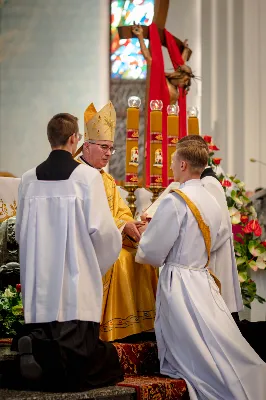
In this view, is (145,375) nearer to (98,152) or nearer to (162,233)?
(162,233)

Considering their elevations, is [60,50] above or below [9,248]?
above

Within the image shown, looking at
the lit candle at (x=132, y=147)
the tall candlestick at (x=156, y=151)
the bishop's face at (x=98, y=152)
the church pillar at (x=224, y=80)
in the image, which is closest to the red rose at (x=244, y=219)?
the tall candlestick at (x=156, y=151)

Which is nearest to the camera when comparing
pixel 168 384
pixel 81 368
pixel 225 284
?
pixel 81 368

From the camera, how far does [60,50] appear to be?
10367 millimetres

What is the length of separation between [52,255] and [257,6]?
6.28 meters

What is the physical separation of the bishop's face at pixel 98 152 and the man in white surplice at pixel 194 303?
2.05 feet

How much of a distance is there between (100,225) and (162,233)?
0.62 metres

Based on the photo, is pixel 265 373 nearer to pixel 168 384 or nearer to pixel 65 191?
pixel 168 384

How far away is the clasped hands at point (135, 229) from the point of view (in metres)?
5.58

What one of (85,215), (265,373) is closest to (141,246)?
(85,215)

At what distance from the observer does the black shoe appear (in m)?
4.46

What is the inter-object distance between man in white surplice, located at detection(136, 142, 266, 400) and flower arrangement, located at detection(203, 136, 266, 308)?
1.47 m

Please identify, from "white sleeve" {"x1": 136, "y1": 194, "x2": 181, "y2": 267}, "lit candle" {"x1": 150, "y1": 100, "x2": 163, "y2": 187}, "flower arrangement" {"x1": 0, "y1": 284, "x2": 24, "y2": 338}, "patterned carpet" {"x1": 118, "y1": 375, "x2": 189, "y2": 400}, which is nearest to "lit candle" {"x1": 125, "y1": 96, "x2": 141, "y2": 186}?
"lit candle" {"x1": 150, "y1": 100, "x2": 163, "y2": 187}

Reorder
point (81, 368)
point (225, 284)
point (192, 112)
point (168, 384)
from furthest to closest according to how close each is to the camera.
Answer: point (192, 112)
point (225, 284)
point (168, 384)
point (81, 368)
